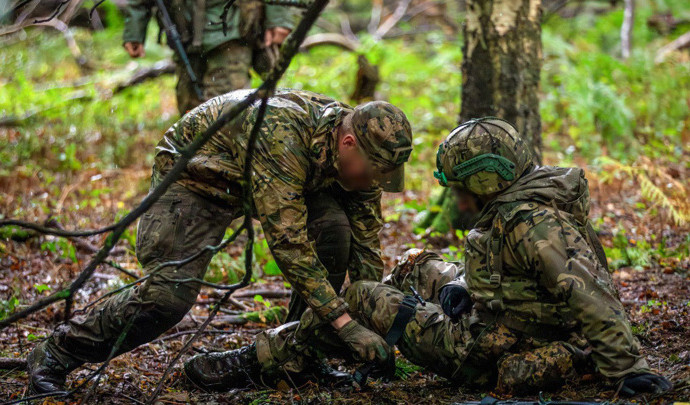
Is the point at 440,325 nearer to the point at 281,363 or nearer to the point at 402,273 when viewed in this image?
the point at 402,273

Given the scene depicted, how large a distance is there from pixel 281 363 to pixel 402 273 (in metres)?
1.07

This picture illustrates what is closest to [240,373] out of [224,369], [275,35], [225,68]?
[224,369]

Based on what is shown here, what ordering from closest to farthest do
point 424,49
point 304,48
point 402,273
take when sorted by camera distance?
point 402,273 < point 304,48 < point 424,49

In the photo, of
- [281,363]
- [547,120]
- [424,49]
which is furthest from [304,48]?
[281,363]

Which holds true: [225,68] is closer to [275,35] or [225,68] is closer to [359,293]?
[275,35]

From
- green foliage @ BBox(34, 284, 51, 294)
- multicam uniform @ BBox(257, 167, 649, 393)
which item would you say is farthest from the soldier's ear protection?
green foliage @ BBox(34, 284, 51, 294)

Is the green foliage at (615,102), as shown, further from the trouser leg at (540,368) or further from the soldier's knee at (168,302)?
the soldier's knee at (168,302)

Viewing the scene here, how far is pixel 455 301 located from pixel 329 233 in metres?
0.93

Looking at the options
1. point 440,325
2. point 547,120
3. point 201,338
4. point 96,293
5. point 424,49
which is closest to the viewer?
point 440,325

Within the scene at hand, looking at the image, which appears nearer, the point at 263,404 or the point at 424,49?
the point at 263,404

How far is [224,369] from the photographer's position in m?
3.81

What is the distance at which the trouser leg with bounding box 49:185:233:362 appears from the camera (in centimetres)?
365

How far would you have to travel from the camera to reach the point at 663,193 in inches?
248

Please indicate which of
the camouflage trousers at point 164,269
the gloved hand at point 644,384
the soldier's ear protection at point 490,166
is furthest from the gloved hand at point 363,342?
the gloved hand at point 644,384
